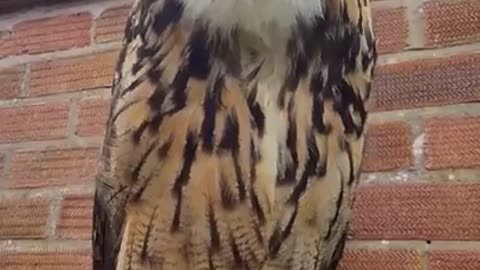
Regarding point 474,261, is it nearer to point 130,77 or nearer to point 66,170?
point 130,77

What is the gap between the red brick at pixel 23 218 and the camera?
139 cm

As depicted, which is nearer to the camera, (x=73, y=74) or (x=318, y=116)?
(x=318, y=116)

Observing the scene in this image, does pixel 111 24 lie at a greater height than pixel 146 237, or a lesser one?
lesser

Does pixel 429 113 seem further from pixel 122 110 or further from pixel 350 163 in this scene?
pixel 122 110

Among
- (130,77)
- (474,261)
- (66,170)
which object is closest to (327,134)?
(130,77)

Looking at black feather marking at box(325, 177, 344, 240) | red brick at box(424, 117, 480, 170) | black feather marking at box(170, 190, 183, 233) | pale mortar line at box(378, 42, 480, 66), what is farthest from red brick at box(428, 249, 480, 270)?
black feather marking at box(170, 190, 183, 233)

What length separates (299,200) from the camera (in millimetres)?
752

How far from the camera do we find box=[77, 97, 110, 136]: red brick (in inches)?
53.8

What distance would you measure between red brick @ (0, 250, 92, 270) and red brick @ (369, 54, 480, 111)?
476mm

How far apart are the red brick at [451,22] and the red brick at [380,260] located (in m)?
0.27

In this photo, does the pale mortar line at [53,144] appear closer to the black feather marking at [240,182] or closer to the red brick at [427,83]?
the red brick at [427,83]

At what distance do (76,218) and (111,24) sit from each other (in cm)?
30

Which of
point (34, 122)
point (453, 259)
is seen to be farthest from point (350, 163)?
point (34, 122)

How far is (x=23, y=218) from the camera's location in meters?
1.41
